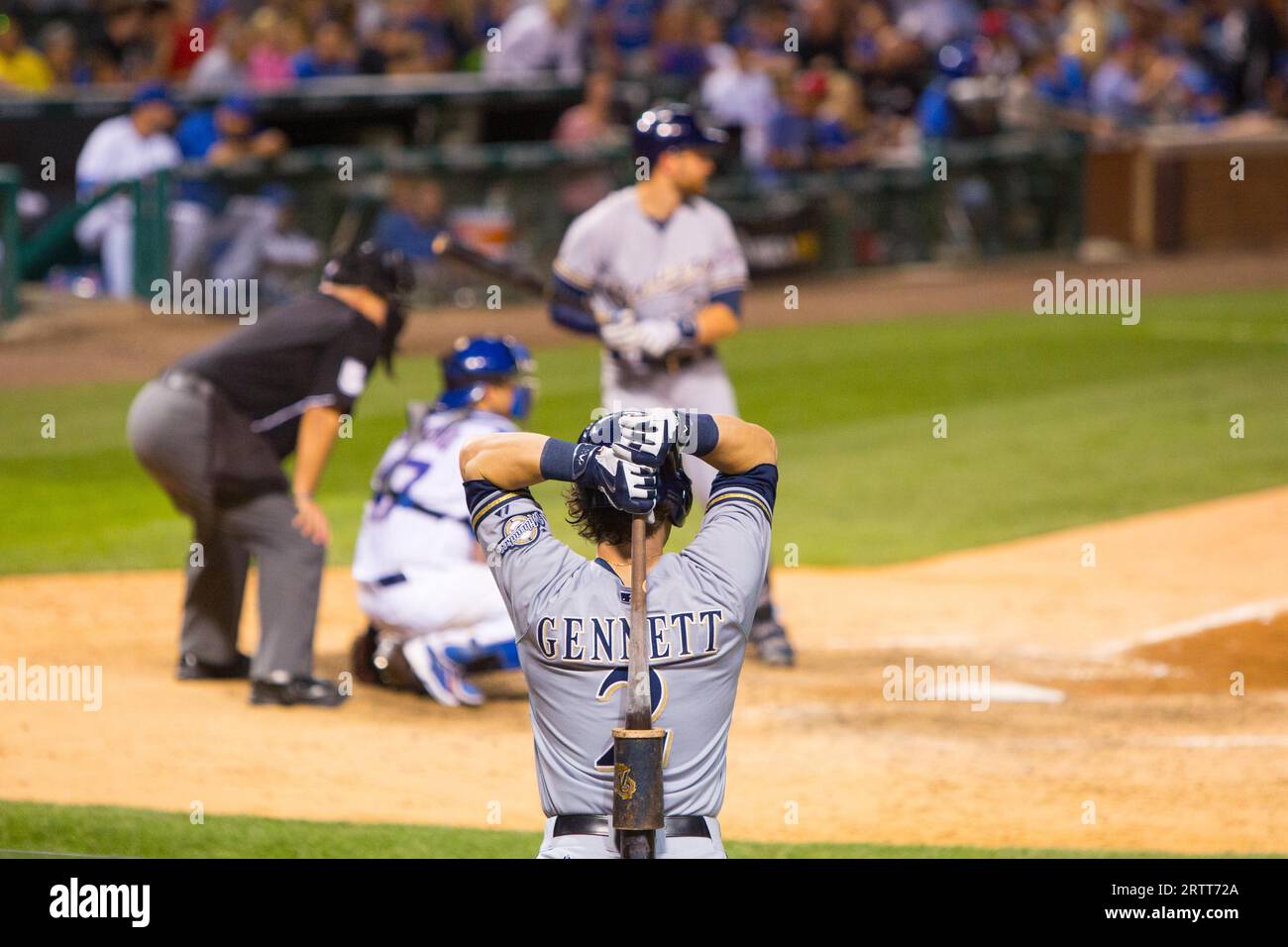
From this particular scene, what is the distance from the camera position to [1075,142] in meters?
21.0

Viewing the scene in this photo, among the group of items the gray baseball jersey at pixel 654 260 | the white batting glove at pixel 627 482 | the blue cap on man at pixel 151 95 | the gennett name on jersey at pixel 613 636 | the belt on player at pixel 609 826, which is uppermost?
the blue cap on man at pixel 151 95

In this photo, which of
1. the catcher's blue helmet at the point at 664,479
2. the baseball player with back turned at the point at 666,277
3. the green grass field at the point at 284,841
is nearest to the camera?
the catcher's blue helmet at the point at 664,479

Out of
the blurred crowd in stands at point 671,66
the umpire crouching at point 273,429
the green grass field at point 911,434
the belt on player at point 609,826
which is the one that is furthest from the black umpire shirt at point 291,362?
the blurred crowd in stands at point 671,66

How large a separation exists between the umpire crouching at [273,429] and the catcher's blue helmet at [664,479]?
10.3 ft

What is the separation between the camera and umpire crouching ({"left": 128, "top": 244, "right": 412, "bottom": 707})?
6.79m

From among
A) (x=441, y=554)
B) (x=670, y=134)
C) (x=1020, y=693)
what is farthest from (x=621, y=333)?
(x=1020, y=693)

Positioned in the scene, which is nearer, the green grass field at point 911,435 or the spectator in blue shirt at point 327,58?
the green grass field at point 911,435

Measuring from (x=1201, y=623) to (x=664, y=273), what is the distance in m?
2.82

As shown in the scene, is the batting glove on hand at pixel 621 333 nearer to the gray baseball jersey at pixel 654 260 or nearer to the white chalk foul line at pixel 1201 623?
the gray baseball jersey at pixel 654 260

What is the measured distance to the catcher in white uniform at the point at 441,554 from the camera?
6.94 metres

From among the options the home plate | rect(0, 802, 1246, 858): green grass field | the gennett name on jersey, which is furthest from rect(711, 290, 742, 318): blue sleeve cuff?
the gennett name on jersey

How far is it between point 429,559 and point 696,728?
3.35 meters
